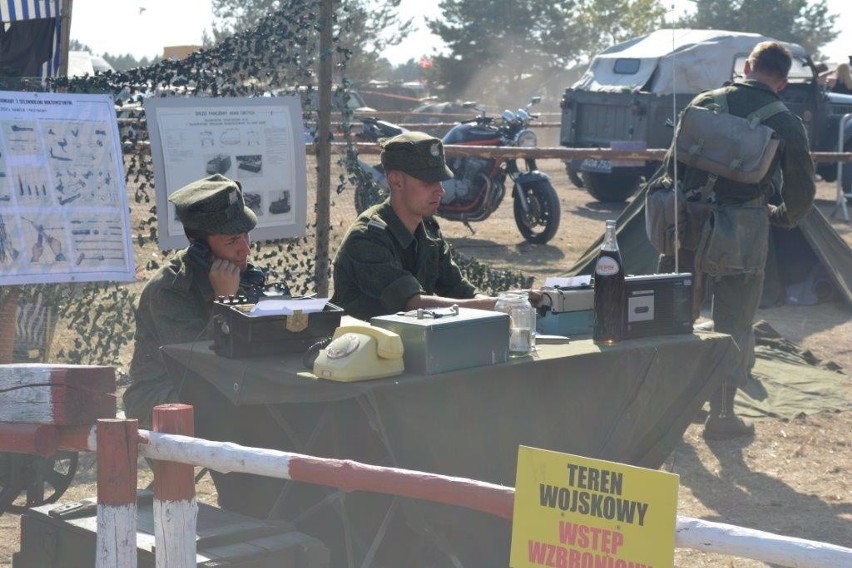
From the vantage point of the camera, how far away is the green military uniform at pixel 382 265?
16.1 feet

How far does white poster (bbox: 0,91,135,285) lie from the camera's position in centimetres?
611

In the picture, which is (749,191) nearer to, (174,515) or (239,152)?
(239,152)

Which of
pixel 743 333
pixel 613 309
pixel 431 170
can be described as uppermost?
pixel 431 170

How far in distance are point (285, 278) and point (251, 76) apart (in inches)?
46.5

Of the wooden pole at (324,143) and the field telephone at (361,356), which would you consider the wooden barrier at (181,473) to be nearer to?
the field telephone at (361,356)

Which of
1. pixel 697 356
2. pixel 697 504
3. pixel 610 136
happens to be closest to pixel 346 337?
pixel 697 356

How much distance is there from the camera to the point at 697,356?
16.7 ft

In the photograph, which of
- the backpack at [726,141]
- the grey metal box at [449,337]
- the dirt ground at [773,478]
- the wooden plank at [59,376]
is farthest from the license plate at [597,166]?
the wooden plank at [59,376]

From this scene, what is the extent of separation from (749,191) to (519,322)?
8.35ft

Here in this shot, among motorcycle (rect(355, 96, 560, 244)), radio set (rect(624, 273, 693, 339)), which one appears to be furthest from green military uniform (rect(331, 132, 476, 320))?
motorcycle (rect(355, 96, 560, 244))

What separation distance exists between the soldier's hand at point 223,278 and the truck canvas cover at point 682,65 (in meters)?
12.9

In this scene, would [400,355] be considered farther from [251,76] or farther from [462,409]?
[251,76]

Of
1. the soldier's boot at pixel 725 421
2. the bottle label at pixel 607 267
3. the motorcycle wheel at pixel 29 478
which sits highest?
the bottle label at pixel 607 267

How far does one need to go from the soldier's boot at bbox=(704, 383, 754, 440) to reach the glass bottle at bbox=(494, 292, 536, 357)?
2.53 meters
